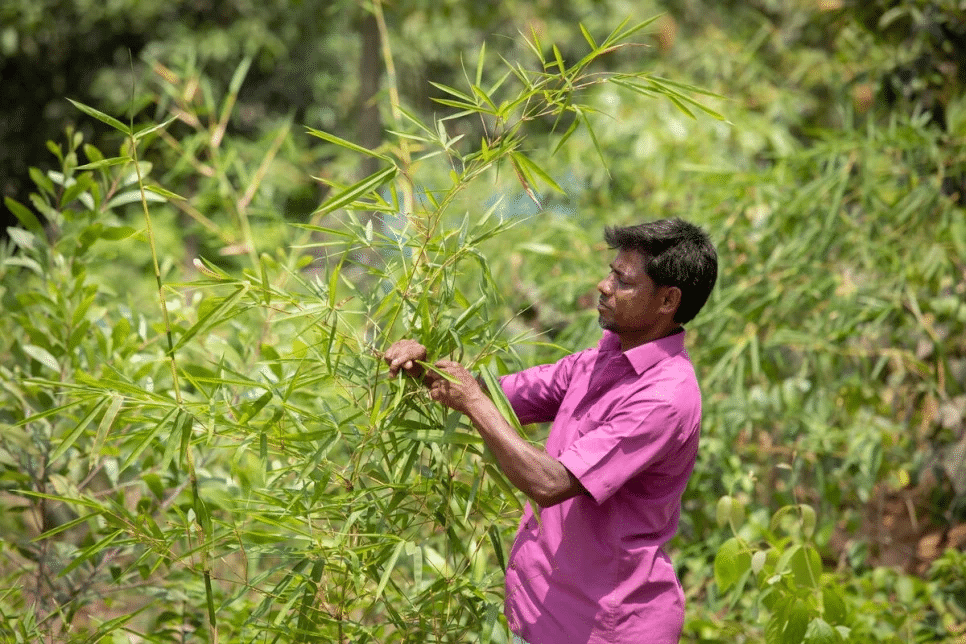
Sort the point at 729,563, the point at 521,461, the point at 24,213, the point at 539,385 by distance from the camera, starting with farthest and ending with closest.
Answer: the point at 24,213
the point at 729,563
the point at 539,385
the point at 521,461

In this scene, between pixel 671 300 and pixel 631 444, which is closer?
pixel 631 444

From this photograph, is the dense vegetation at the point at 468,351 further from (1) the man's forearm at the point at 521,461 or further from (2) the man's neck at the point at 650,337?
(2) the man's neck at the point at 650,337

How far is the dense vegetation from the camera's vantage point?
1.63 meters

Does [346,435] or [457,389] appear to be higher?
[457,389]

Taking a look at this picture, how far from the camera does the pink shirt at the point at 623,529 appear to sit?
1541mm

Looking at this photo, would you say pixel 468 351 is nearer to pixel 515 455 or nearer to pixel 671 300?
Answer: pixel 671 300

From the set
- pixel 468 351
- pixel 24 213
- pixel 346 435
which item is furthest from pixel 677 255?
pixel 24 213

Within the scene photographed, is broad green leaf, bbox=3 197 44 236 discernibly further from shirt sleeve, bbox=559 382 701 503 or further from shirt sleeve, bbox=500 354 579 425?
shirt sleeve, bbox=559 382 701 503

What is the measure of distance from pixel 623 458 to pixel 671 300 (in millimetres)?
288

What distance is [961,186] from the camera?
3027 millimetres

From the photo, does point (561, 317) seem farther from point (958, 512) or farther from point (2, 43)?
point (2, 43)

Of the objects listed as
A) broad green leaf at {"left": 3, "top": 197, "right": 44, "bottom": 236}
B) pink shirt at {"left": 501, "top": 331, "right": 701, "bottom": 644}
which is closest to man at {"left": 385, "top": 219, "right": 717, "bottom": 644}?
pink shirt at {"left": 501, "top": 331, "right": 701, "bottom": 644}

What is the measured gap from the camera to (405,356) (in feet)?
5.00

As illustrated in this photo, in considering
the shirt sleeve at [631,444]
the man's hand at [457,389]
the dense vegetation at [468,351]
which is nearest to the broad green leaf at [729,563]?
the dense vegetation at [468,351]
